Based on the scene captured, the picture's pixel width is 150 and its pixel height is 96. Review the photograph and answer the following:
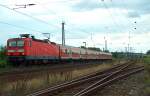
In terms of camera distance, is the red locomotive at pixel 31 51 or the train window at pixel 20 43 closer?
the red locomotive at pixel 31 51

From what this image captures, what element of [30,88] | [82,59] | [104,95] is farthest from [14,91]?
[82,59]

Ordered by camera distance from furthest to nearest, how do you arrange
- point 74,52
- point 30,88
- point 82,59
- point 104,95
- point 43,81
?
point 82,59
point 74,52
point 43,81
point 30,88
point 104,95

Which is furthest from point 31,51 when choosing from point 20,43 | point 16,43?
point 16,43

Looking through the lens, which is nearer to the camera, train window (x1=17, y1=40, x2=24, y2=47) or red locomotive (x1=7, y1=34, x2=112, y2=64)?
red locomotive (x1=7, y1=34, x2=112, y2=64)

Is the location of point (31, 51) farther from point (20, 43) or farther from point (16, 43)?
point (16, 43)

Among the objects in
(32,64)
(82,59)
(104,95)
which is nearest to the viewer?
(104,95)

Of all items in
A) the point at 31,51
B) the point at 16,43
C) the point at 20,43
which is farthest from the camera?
the point at 16,43

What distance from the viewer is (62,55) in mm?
55469

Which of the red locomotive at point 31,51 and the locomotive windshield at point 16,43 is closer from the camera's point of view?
the red locomotive at point 31,51

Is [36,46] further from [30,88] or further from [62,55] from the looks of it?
[30,88]

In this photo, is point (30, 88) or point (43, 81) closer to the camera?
point (30, 88)

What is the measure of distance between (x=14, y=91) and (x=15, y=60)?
23.7 m

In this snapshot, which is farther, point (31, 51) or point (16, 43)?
point (16, 43)

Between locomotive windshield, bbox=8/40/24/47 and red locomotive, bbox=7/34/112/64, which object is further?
locomotive windshield, bbox=8/40/24/47
